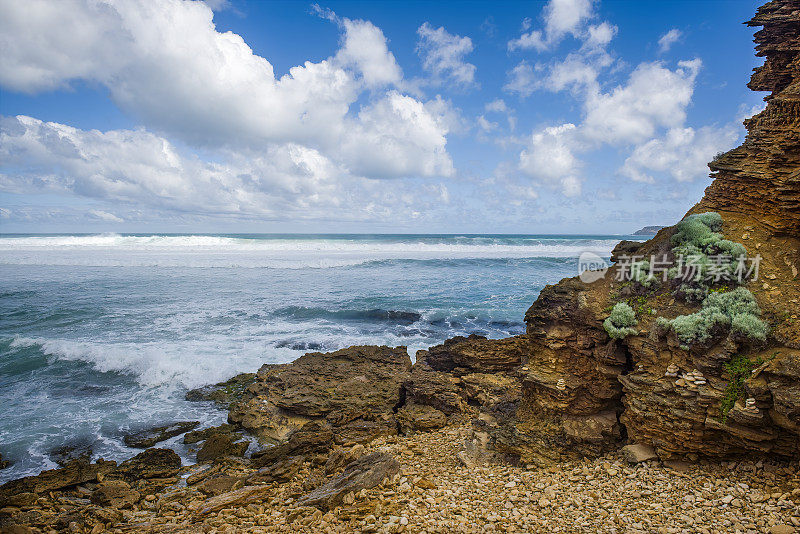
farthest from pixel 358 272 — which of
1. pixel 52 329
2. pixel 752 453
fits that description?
pixel 752 453

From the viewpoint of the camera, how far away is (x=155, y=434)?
8.80 metres

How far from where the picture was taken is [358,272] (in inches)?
1318

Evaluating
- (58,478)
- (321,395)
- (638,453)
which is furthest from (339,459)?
(58,478)

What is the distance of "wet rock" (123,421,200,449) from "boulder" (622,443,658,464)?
9312 millimetres

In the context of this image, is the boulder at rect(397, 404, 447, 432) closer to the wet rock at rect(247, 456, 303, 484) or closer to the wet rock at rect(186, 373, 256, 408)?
the wet rock at rect(247, 456, 303, 484)

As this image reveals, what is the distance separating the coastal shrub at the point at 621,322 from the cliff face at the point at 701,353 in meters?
0.12

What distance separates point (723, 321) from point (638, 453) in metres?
2.15

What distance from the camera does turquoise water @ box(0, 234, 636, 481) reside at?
9.79 m

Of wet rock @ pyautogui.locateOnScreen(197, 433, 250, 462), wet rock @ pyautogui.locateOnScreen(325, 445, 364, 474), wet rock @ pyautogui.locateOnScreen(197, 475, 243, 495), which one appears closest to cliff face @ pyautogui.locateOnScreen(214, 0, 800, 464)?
wet rock @ pyautogui.locateOnScreen(197, 433, 250, 462)

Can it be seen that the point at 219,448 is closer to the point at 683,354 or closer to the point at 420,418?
the point at 420,418

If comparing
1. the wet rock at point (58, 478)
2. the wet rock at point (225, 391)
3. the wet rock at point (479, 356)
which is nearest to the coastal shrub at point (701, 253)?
the wet rock at point (479, 356)

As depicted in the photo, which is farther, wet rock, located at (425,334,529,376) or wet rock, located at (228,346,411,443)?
wet rock, located at (425,334,529,376)

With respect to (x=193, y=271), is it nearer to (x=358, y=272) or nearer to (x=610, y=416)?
(x=358, y=272)

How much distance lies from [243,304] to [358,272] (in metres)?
13.7
